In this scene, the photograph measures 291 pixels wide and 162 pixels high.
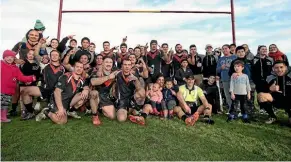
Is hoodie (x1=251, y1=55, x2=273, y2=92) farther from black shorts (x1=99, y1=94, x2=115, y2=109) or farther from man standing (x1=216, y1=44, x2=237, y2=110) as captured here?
black shorts (x1=99, y1=94, x2=115, y2=109)

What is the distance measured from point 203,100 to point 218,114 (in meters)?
1.14

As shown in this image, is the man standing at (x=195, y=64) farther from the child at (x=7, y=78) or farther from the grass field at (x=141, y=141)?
the child at (x=7, y=78)

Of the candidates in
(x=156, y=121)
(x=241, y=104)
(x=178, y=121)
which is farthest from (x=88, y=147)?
(x=241, y=104)

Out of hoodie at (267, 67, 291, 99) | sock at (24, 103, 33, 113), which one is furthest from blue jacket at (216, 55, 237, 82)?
sock at (24, 103, 33, 113)

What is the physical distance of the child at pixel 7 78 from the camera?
582 centimetres

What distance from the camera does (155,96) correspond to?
6844 mm

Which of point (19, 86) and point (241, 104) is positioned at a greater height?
point (19, 86)

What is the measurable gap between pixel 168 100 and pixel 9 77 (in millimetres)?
3800

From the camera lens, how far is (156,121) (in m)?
6.27

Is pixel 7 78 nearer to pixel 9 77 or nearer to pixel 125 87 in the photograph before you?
pixel 9 77

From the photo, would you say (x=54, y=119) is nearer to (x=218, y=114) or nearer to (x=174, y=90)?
(x=174, y=90)

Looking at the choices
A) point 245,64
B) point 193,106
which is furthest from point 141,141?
point 245,64

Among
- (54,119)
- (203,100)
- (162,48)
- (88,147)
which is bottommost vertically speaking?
(88,147)

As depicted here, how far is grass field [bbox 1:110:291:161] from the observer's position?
4.14 metres
